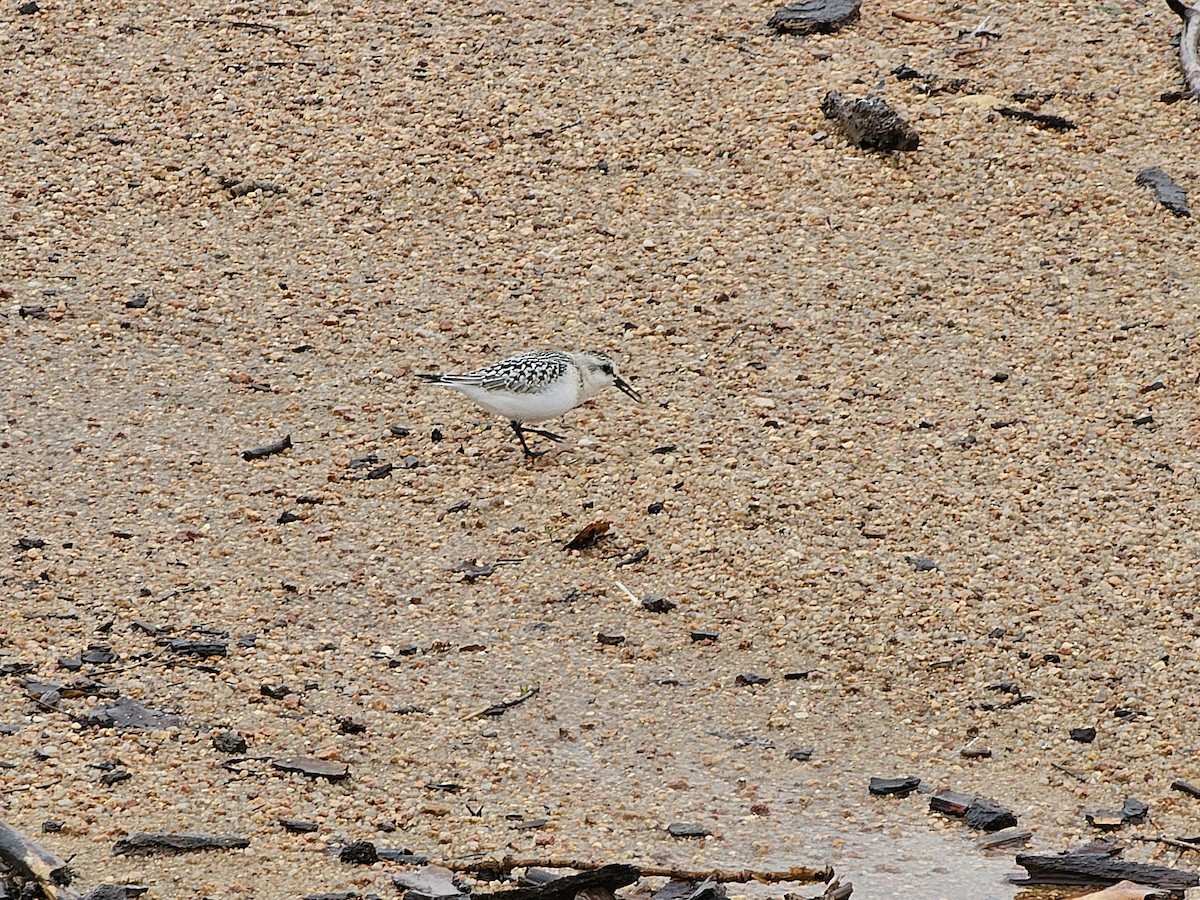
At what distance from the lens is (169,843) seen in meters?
4.54

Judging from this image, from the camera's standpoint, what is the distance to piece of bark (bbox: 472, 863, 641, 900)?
4191 millimetres

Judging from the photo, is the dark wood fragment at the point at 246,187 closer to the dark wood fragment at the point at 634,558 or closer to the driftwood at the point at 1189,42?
the dark wood fragment at the point at 634,558

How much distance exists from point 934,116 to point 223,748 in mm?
6296

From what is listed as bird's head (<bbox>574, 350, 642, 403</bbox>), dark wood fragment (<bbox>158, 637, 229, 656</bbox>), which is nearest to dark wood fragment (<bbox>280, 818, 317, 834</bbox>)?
dark wood fragment (<bbox>158, 637, 229, 656</bbox>)

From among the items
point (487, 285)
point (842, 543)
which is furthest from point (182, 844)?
point (487, 285)

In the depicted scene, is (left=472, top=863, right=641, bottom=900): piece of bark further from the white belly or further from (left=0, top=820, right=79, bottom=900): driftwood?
the white belly

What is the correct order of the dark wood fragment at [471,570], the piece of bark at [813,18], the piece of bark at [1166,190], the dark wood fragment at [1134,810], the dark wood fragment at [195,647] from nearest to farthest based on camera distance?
the dark wood fragment at [1134,810] → the dark wood fragment at [195,647] → the dark wood fragment at [471,570] → the piece of bark at [1166,190] → the piece of bark at [813,18]

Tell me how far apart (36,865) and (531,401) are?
356cm

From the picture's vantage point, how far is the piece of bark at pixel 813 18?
421 inches

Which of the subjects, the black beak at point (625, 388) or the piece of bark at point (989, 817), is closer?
the piece of bark at point (989, 817)

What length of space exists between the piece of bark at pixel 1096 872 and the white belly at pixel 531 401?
3283mm

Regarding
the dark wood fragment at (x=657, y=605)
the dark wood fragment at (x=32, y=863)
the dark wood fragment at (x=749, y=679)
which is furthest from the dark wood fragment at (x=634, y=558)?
the dark wood fragment at (x=32, y=863)

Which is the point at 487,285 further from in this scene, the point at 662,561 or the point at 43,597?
the point at 43,597

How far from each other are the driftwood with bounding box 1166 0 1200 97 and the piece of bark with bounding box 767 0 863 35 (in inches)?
79.3
